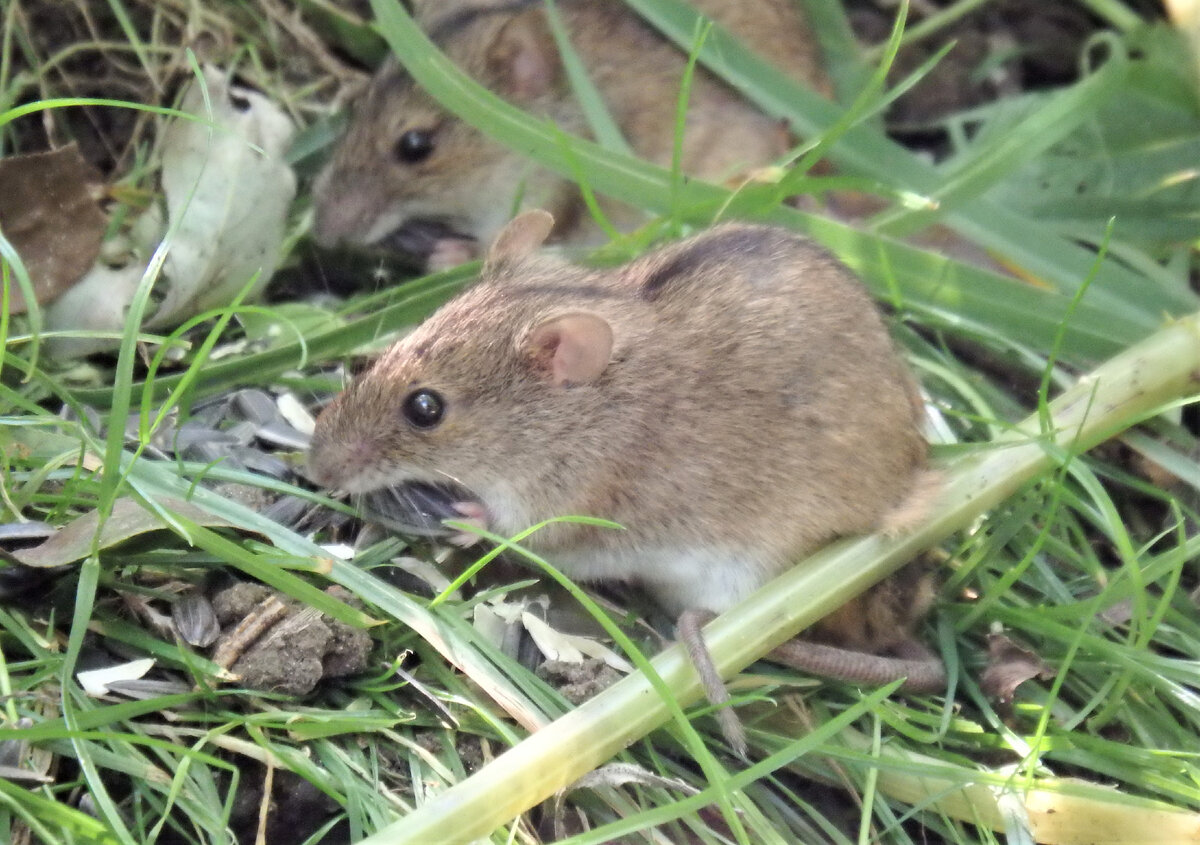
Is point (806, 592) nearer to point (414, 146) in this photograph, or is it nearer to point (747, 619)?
point (747, 619)

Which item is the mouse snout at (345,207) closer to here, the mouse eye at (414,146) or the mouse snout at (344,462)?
the mouse eye at (414,146)

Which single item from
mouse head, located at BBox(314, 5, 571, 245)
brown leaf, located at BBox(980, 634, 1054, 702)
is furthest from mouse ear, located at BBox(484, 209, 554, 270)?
brown leaf, located at BBox(980, 634, 1054, 702)

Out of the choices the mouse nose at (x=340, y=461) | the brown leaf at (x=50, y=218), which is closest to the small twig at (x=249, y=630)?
the mouse nose at (x=340, y=461)

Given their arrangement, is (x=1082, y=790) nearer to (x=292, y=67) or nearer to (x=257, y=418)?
(x=257, y=418)

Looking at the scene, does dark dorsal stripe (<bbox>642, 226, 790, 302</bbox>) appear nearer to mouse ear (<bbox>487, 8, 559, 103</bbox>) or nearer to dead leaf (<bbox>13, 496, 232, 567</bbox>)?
dead leaf (<bbox>13, 496, 232, 567</bbox>)

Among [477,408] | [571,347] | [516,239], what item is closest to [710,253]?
[571,347]

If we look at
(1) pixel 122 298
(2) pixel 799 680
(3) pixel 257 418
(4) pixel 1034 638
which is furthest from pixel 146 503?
(4) pixel 1034 638
